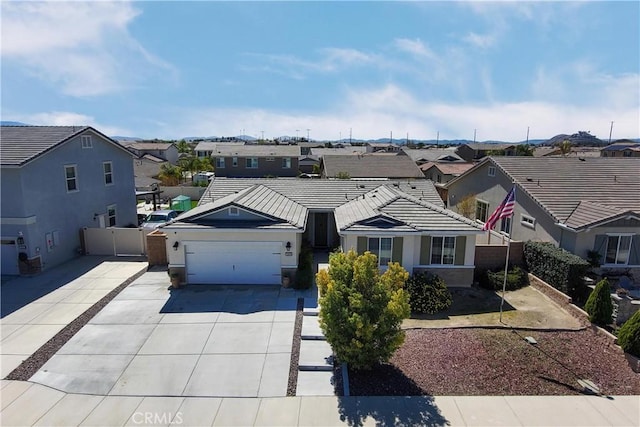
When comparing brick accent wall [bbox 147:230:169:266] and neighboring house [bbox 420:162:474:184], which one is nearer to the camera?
brick accent wall [bbox 147:230:169:266]

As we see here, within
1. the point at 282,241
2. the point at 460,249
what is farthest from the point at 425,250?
the point at 282,241

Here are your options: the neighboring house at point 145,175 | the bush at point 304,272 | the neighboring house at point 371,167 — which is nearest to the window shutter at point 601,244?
the bush at point 304,272

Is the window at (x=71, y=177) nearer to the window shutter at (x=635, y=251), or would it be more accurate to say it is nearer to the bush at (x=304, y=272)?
the bush at (x=304, y=272)

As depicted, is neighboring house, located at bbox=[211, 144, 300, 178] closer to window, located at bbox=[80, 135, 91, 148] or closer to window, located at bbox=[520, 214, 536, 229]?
window, located at bbox=[80, 135, 91, 148]

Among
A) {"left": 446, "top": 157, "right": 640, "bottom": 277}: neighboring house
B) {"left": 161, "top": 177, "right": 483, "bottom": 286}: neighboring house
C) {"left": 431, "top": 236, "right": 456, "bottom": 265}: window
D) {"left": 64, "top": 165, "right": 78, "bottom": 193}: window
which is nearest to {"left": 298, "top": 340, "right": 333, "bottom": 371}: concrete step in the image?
{"left": 161, "top": 177, "right": 483, "bottom": 286}: neighboring house

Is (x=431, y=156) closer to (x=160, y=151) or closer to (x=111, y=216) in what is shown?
(x=111, y=216)

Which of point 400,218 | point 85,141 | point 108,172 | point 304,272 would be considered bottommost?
point 304,272

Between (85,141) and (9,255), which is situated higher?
(85,141)
